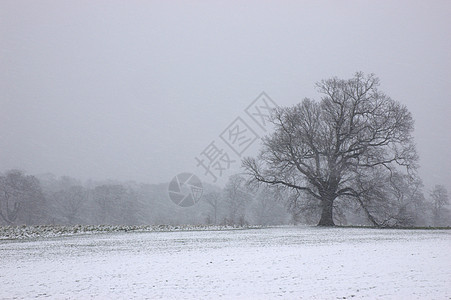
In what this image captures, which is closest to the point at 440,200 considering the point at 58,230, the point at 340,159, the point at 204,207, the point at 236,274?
the point at 340,159

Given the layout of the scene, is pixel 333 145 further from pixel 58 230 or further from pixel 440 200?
pixel 440 200

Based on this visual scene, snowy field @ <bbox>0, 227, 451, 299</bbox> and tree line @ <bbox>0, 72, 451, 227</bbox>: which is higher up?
tree line @ <bbox>0, 72, 451, 227</bbox>

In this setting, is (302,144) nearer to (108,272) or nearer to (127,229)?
(127,229)

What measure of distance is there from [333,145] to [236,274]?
26.5 m

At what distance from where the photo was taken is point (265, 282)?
1007cm

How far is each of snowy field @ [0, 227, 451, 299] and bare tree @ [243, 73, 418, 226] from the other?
18.4 meters

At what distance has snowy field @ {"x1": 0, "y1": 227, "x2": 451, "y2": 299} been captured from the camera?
9062 mm

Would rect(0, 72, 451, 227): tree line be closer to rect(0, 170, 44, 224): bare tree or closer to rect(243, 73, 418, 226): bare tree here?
rect(243, 73, 418, 226): bare tree

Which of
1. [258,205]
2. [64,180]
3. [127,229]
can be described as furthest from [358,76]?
[64,180]

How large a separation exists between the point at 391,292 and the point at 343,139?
2748 cm

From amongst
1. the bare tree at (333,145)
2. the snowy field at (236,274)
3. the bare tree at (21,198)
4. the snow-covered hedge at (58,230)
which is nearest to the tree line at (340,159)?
the bare tree at (333,145)

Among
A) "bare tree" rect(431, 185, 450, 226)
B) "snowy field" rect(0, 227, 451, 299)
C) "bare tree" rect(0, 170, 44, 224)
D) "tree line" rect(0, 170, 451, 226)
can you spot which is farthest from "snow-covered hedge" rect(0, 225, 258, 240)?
"bare tree" rect(431, 185, 450, 226)

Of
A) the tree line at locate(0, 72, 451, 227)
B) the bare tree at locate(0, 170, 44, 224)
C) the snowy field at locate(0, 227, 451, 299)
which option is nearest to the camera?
the snowy field at locate(0, 227, 451, 299)

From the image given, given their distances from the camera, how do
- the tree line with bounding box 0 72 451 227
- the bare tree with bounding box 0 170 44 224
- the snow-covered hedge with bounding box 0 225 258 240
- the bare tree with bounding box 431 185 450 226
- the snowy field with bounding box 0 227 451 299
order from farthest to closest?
the bare tree with bounding box 431 185 450 226, the bare tree with bounding box 0 170 44 224, the tree line with bounding box 0 72 451 227, the snow-covered hedge with bounding box 0 225 258 240, the snowy field with bounding box 0 227 451 299
